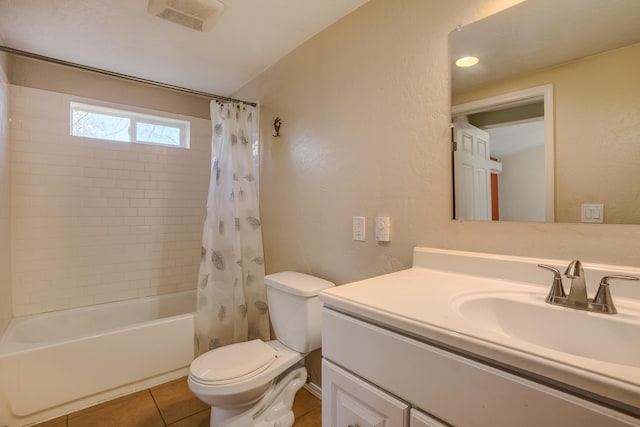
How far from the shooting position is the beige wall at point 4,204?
1810 mm

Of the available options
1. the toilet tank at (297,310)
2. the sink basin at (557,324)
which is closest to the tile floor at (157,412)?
the toilet tank at (297,310)

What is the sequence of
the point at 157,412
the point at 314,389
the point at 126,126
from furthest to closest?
the point at 126,126, the point at 314,389, the point at 157,412

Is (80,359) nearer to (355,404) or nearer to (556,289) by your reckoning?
(355,404)

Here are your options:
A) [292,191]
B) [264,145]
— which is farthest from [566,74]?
[264,145]

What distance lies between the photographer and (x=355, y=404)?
0.82 m

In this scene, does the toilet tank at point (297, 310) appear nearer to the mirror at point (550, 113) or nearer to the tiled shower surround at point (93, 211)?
the mirror at point (550, 113)

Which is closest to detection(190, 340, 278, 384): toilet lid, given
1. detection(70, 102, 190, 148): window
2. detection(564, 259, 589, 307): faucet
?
detection(564, 259, 589, 307): faucet

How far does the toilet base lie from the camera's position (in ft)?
4.59

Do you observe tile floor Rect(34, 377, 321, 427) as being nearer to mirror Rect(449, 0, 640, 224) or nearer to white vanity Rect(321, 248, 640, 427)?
white vanity Rect(321, 248, 640, 427)

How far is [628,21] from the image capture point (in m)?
0.83

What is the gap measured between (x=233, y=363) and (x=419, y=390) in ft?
3.36

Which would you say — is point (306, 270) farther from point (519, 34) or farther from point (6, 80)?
point (6, 80)

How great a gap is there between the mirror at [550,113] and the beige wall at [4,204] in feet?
8.43

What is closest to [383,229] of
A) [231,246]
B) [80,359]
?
[231,246]
